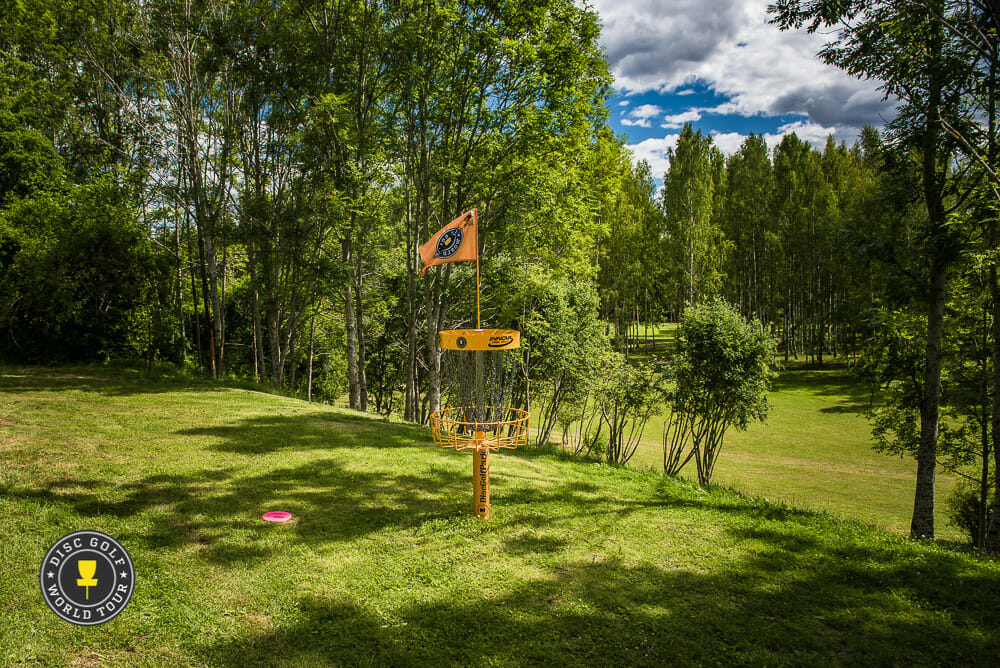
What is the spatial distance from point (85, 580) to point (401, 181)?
16.5 meters

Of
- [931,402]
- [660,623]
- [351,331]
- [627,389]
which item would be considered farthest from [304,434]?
[931,402]

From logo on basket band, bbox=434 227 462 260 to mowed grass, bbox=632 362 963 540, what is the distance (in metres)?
13.3

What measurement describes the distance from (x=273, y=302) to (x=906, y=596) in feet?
58.5

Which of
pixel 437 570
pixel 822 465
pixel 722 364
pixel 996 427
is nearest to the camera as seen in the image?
pixel 437 570

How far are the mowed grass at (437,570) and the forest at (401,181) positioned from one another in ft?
16.9

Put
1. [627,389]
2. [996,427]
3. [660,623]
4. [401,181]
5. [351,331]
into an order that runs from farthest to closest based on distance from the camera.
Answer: [401,181], [627,389], [351,331], [996,427], [660,623]

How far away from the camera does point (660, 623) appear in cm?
426

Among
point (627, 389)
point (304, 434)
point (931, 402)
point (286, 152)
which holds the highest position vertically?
point (286, 152)

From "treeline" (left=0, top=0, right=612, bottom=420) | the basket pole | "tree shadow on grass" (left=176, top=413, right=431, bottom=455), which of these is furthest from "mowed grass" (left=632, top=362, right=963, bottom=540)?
the basket pole

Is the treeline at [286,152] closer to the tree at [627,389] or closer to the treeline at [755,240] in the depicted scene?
the tree at [627,389]

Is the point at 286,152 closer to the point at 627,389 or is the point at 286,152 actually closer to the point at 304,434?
the point at 304,434

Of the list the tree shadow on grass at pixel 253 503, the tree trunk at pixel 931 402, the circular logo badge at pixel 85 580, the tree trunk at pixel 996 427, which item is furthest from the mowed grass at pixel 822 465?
the circular logo badge at pixel 85 580

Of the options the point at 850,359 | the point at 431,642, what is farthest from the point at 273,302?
the point at 850,359

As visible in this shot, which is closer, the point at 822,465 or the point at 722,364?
the point at 722,364
